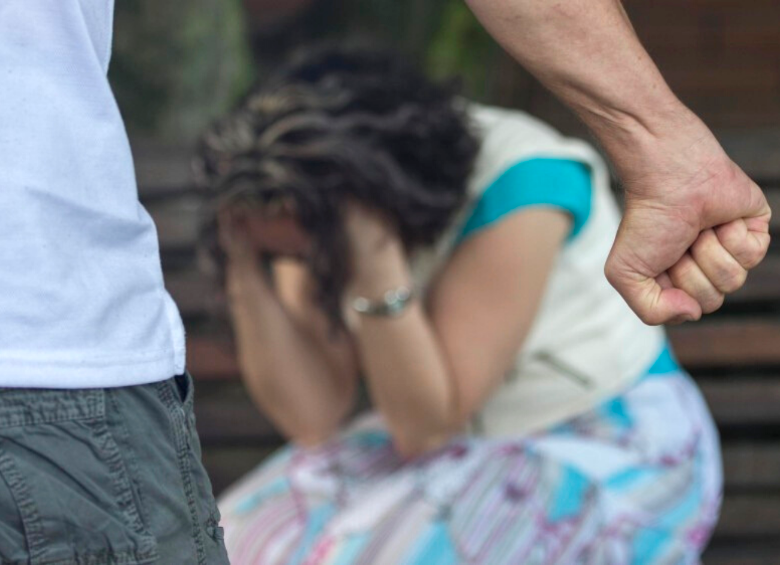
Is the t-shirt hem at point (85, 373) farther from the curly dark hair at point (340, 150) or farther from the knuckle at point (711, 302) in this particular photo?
the curly dark hair at point (340, 150)

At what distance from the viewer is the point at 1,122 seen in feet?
3.23

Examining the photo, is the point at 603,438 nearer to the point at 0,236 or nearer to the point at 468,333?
the point at 468,333

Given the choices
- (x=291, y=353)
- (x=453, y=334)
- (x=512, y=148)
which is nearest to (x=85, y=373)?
(x=453, y=334)

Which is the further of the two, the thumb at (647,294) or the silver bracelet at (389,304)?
the silver bracelet at (389,304)

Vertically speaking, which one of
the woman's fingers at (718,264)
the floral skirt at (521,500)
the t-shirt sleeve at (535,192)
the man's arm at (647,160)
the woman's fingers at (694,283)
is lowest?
the floral skirt at (521,500)

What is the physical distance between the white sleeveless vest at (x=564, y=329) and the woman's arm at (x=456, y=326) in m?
0.08

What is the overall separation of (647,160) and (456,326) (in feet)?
3.52

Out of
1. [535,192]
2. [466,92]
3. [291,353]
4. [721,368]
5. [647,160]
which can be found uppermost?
[647,160]

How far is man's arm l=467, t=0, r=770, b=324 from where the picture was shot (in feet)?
3.77

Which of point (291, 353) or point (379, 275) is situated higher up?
point (379, 275)

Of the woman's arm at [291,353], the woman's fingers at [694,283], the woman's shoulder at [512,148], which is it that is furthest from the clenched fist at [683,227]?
the woman's arm at [291,353]

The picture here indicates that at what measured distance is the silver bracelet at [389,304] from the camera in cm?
217

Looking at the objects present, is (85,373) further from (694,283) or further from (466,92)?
(466,92)

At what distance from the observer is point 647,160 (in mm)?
1196
